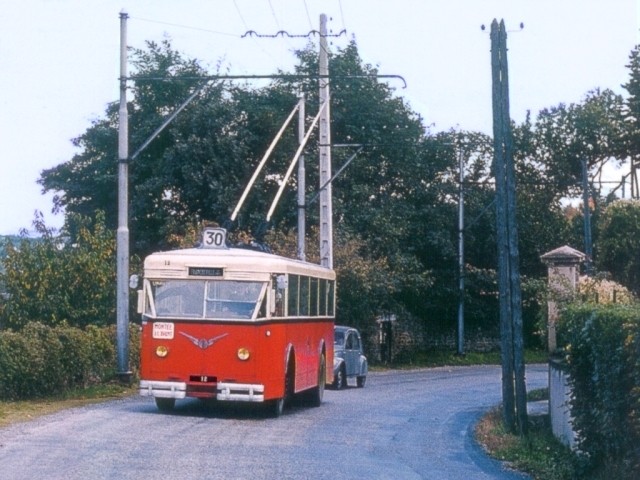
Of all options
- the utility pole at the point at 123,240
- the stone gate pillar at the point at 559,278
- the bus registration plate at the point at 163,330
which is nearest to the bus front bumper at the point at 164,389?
the bus registration plate at the point at 163,330

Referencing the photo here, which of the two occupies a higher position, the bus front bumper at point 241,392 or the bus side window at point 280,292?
the bus side window at point 280,292

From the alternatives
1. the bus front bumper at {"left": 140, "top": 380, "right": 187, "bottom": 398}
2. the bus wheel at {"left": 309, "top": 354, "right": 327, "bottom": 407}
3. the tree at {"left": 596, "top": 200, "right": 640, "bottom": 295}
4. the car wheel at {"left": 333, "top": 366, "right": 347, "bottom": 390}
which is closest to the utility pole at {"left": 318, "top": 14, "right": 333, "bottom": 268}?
the car wheel at {"left": 333, "top": 366, "right": 347, "bottom": 390}

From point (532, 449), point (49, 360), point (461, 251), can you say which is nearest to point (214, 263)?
point (49, 360)

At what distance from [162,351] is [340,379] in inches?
462

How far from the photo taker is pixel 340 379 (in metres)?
31.6

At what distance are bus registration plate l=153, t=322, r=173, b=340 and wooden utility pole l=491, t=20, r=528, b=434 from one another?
217 inches

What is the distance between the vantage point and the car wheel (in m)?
31.3

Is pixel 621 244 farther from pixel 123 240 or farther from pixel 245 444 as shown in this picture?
pixel 245 444

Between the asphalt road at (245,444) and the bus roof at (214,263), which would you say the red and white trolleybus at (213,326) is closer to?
the bus roof at (214,263)

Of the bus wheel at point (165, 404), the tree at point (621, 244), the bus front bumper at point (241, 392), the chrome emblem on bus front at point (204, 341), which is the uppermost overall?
the tree at point (621, 244)

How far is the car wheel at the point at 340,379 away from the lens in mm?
31344

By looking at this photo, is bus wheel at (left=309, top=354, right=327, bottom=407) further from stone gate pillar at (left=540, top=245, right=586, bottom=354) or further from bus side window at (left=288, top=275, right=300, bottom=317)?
stone gate pillar at (left=540, top=245, right=586, bottom=354)

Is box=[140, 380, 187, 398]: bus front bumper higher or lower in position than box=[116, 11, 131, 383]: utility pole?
lower

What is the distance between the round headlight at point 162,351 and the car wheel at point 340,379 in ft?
37.0
